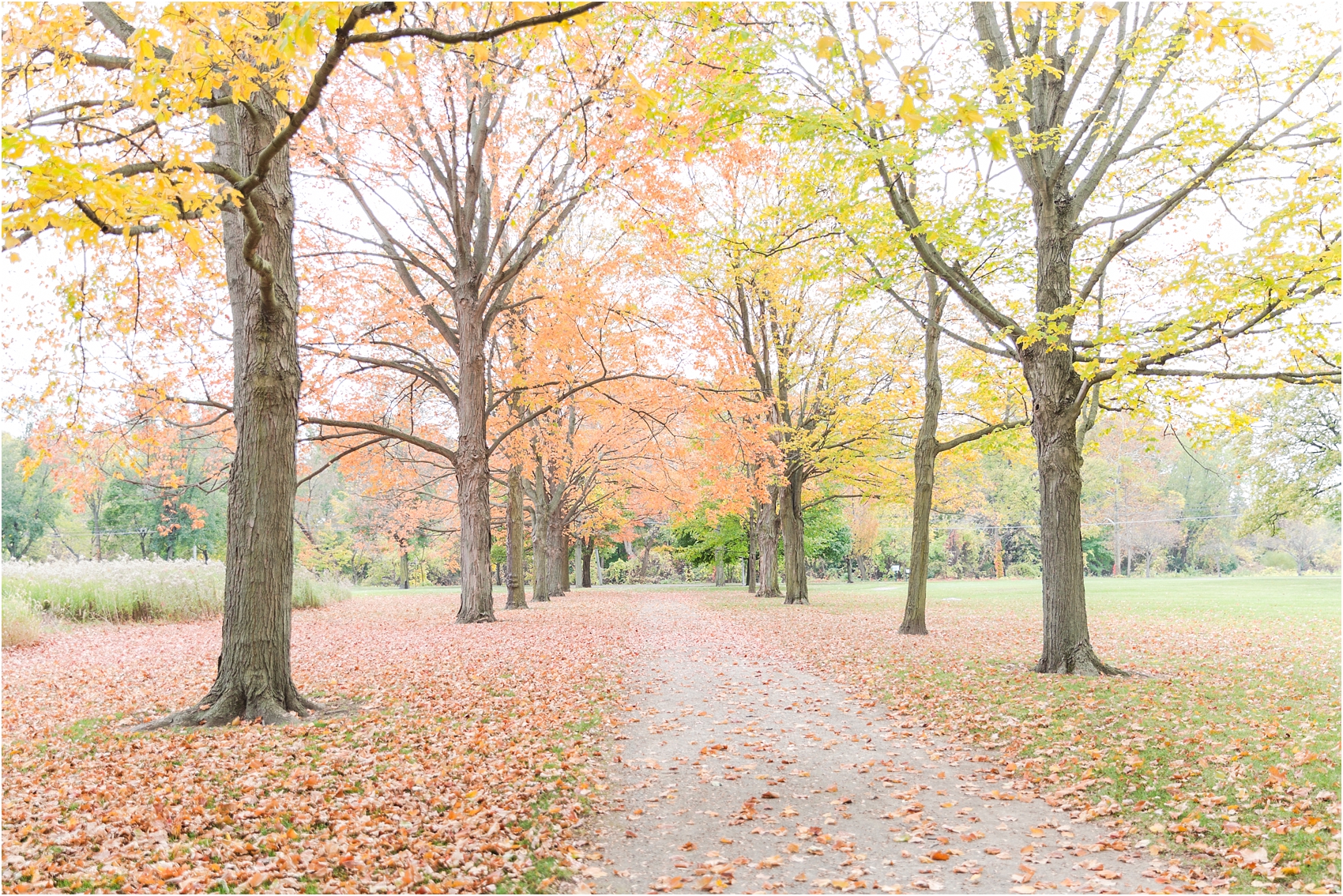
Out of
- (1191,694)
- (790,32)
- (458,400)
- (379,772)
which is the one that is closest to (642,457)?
(458,400)

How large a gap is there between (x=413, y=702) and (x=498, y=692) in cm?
99

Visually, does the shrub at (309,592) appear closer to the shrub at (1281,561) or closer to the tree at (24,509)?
the tree at (24,509)

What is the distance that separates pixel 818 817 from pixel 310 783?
11.1ft

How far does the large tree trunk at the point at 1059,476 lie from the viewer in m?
9.62

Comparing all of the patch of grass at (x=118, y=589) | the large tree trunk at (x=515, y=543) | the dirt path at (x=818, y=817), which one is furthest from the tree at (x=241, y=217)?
the large tree trunk at (x=515, y=543)

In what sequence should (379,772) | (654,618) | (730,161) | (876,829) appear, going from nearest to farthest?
(876,829) → (379,772) → (730,161) → (654,618)

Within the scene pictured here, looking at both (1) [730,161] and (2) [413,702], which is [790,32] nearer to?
(1) [730,161]

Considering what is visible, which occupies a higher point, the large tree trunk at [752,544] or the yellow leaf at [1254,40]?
the yellow leaf at [1254,40]

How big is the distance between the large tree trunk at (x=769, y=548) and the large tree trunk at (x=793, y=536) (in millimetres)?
4487

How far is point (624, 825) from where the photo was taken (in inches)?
195

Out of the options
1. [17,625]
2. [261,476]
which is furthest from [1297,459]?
[17,625]

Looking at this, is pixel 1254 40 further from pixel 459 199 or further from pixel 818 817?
pixel 459 199

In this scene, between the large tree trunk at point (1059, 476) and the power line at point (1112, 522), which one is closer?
the large tree trunk at point (1059, 476)

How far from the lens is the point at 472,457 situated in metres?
16.9
